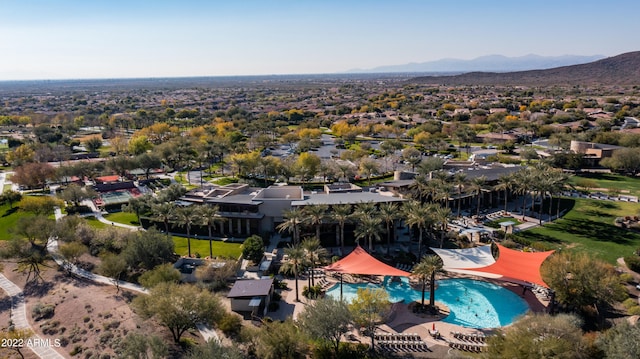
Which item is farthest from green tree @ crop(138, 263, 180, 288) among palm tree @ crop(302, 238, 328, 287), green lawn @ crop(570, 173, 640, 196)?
green lawn @ crop(570, 173, 640, 196)

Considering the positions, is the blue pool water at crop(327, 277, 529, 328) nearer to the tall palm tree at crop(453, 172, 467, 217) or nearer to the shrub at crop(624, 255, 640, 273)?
the shrub at crop(624, 255, 640, 273)

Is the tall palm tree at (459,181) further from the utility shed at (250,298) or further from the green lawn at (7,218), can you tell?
the green lawn at (7,218)

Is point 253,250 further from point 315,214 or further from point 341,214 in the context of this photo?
point 341,214

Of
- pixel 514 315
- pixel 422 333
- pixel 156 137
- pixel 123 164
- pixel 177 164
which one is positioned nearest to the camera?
pixel 422 333

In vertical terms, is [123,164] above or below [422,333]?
above

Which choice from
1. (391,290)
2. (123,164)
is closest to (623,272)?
(391,290)

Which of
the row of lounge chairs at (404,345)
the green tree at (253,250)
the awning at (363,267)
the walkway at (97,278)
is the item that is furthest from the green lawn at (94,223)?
the row of lounge chairs at (404,345)

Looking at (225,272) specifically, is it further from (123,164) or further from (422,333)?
(123,164)
